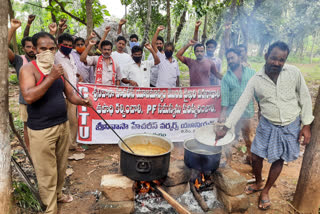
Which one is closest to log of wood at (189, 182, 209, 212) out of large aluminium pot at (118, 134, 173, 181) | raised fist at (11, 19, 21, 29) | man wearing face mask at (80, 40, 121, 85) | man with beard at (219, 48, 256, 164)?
large aluminium pot at (118, 134, 173, 181)

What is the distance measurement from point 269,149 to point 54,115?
9.11 ft

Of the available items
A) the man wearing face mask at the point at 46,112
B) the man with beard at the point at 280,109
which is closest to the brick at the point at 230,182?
the man with beard at the point at 280,109

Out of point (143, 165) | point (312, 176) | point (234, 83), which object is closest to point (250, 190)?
point (312, 176)

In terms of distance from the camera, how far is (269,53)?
291cm

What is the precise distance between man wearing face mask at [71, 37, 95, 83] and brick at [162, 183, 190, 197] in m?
3.12

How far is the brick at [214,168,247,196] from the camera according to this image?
3.00 meters

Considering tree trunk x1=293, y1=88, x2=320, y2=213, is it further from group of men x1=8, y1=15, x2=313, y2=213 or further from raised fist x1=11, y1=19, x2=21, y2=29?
raised fist x1=11, y1=19, x2=21, y2=29

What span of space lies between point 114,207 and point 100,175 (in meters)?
1.27

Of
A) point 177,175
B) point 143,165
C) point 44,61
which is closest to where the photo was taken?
point 44,61

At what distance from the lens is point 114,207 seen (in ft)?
9.10

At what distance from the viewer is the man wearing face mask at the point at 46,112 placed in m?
2.28

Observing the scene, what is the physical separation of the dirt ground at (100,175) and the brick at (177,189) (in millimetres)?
921

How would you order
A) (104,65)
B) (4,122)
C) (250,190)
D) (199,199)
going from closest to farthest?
(4,122) → (199,199) → (250,190) → (104,65)

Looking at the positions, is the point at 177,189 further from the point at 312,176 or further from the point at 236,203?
the point at 312,176
